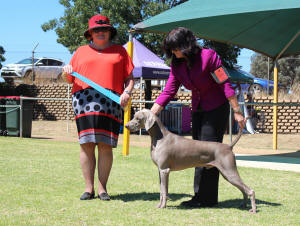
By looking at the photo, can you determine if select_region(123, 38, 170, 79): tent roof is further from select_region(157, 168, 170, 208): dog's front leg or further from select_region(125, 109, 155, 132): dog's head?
select_region(157, 168, 170, 208): dog's front leg

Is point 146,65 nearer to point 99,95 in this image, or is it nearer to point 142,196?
point 142,196

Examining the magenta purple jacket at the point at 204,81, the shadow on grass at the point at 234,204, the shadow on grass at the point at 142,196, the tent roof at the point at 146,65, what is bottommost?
the shadow on grass at the point at 234,204

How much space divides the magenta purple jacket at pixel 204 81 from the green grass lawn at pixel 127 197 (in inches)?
49.9

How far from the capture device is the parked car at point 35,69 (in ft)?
90.9

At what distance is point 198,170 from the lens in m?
5.11

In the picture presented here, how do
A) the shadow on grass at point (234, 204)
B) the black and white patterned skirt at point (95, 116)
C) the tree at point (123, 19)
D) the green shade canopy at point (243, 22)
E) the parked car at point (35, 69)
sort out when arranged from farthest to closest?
the parked car at point (35, 69) < the tree at point (123, 19) < the green shade canopy at point (243, 22) < the black and white patterned skirt at point (95, 116) < the shadow on grass at point (234, 204)

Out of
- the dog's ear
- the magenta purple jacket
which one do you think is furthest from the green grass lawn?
the magenta purple jacket

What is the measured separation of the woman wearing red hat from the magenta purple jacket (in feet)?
2.47

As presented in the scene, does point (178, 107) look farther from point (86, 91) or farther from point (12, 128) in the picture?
point (86, 91)

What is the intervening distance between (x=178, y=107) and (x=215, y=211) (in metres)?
13.2

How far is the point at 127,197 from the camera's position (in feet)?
18.2

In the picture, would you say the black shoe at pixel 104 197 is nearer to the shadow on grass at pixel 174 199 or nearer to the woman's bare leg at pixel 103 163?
A: the woman's bare leg at pixel 103 163

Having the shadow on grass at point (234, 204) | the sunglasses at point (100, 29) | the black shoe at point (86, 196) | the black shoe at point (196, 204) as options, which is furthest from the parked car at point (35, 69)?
the black shoe at point (196, 204)

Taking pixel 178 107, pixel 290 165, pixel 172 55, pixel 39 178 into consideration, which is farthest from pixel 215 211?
pixel 178 107
